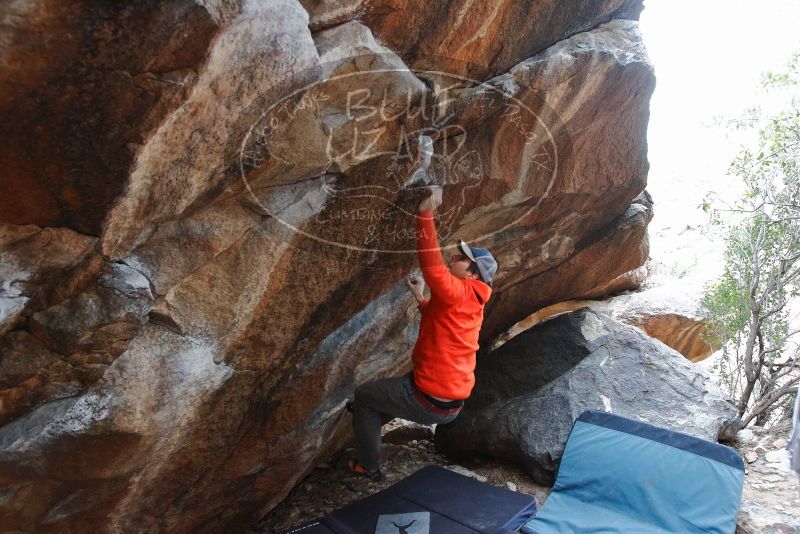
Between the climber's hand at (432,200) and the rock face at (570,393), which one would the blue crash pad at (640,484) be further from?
the climber's hand at (432,200)

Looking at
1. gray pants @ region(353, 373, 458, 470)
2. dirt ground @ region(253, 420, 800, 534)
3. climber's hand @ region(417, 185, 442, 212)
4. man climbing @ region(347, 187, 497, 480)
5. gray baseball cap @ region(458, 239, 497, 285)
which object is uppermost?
climber's hand @ region(417, 185, 442, 212)

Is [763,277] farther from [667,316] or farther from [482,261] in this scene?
[482,261]

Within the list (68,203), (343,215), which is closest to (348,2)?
(343,215)

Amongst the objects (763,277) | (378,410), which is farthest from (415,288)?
(763,277)

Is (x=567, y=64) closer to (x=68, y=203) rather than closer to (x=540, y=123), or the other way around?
(x=540, y=123)

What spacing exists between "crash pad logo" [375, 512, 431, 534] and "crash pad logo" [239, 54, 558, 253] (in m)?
2.17

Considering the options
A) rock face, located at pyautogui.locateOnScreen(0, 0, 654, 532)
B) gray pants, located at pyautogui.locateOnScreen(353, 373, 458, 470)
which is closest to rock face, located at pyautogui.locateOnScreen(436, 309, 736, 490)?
rock face, located at pyautogui.locateOnScreen(0, 0, 654, 532)

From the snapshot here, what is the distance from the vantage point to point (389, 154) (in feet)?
12.5

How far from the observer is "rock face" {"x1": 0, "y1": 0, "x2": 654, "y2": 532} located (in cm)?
246

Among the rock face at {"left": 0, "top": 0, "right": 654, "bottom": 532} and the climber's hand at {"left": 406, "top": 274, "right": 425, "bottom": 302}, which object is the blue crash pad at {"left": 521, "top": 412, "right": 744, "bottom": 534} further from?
the climber's hand at {"left": 406, "top": 274, "right": 425, "bottom": 302}

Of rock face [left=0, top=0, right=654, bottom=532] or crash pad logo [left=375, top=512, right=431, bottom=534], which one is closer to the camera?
rock face [left=0, top=0, right=654, bottom=532]

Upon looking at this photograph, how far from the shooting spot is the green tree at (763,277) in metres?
6.65

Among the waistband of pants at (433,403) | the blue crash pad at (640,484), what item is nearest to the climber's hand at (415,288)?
the waistband of pants at (433,403)

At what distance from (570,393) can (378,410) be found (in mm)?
2324
